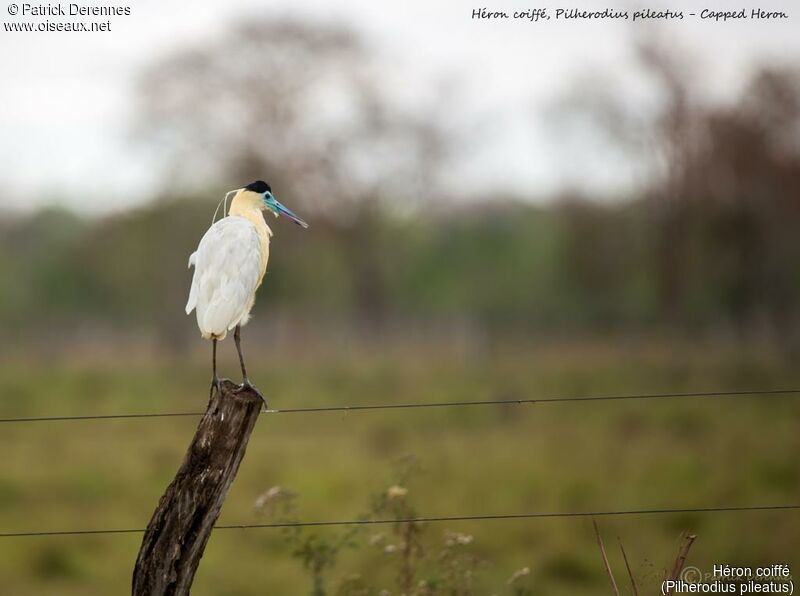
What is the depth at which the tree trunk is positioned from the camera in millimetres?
3957

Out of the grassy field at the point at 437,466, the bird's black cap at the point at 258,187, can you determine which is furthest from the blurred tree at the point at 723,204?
the bird's black cap at the point at 258,187

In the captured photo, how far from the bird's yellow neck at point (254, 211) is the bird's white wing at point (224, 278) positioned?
0.61 feet

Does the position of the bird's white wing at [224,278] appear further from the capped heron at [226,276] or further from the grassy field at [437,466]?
the grassy field at [437,466]

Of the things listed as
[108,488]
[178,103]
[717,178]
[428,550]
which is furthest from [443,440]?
[178,103]

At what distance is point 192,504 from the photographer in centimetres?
396

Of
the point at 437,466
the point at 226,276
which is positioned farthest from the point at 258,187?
the point at 437,466

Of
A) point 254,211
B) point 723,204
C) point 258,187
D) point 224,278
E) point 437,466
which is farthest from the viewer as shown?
point 723,204

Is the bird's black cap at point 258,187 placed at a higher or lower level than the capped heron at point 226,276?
higher

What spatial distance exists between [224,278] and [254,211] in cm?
74

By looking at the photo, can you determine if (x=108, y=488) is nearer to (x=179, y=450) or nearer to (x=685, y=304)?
(x=179, y=450)

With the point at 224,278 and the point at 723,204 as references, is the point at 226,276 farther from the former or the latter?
the point at 723,204

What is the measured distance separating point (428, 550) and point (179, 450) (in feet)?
30.6

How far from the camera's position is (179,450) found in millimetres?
13992

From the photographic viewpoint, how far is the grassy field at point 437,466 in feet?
32.6
